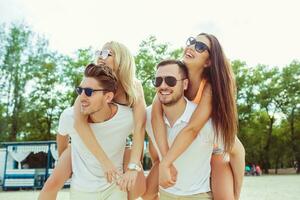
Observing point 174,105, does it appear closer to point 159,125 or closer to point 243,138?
point 159,125

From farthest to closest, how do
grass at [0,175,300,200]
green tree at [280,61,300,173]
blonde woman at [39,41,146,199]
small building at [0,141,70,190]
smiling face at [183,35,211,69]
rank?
green tree at [280,61,300,173] → small building at [0,141,70,190] → grass at [0,175,300,200] → smiling face at [183,35,211,69] → blonde woman at [39,41,146,199]

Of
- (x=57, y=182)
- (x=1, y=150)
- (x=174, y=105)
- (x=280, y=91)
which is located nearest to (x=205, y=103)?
(x=174, y=105)

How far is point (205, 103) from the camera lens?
332cm

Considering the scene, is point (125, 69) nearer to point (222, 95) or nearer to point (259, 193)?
point (222, 95)

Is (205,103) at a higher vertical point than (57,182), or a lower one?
higher

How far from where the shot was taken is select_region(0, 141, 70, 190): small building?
67.8ft

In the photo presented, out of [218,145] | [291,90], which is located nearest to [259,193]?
[218,145]

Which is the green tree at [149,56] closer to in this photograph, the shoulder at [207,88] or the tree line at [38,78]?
the tree line at [38,78]

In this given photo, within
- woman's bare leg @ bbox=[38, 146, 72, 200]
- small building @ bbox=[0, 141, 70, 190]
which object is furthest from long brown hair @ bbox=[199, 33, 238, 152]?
small building @ bbox=[0, 141, 70, 190]

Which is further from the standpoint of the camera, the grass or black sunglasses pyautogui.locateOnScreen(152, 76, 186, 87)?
the grass

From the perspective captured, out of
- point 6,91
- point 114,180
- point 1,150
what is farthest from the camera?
point 6,91

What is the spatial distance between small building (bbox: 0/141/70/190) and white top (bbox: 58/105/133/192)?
17366 millimetres

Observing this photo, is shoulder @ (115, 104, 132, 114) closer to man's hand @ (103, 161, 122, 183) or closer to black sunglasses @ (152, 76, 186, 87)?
black sunglasses @ (152, 76, 186, 87)

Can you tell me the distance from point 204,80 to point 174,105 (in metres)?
0.39
